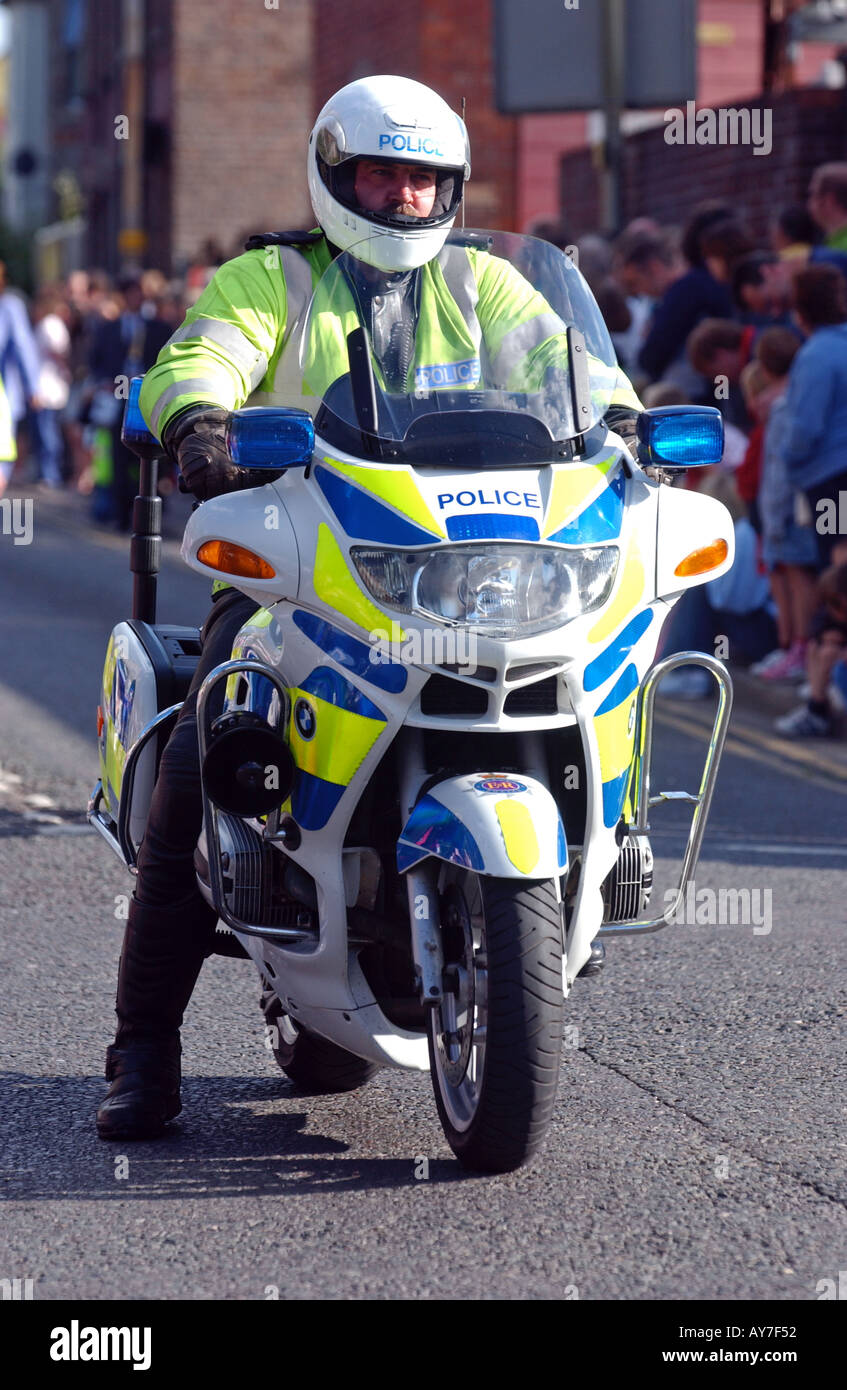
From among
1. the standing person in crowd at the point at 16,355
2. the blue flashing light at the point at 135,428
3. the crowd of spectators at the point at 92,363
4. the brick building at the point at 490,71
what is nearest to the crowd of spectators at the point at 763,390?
the blue flashing light at the point at 135,428

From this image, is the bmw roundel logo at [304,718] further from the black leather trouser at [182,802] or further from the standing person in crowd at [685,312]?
the standing person in crowd at [685,312]

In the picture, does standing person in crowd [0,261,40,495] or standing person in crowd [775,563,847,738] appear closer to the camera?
standing person in crowd [775,563,847,738]

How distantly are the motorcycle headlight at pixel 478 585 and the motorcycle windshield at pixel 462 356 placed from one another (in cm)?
19

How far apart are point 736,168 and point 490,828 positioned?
1378 cm

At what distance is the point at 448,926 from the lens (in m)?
3.88

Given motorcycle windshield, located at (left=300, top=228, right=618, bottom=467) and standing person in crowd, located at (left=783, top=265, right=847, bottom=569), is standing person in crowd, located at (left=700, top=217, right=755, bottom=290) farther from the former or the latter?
motorcycle windshield, located at (left=300, top=228, right=618, bottom=467)

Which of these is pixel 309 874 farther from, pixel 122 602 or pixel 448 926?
pixel 122 602

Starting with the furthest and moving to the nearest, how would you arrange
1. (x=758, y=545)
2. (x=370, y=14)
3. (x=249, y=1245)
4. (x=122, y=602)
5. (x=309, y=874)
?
(x=370, y=14)
(x=122, y=602)
(x=758, y=545)
(x=309, y=874)
(x=249, y=1245)

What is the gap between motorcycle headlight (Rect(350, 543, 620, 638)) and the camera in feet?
12.2

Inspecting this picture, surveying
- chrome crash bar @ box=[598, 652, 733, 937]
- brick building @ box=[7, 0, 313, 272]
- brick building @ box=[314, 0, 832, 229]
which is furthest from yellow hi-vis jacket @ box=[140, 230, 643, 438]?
brick building @ box=[7, 0, 313, 272]

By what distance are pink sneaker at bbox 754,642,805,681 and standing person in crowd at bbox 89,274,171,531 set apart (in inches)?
316

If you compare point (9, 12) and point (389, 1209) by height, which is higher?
point (9, 12)

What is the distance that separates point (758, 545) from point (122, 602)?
4638 millimetres
